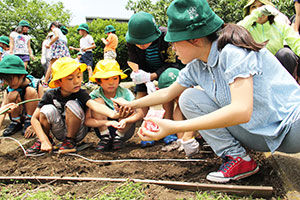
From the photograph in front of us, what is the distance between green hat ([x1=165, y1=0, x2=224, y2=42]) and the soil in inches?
39.3

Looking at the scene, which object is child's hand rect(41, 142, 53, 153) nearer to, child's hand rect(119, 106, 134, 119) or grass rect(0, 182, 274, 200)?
A: grass rect(0, 182, 274, 200)

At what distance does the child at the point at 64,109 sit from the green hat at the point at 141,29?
63 cm

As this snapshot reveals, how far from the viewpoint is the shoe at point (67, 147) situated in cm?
264

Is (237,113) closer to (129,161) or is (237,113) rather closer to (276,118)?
(276,118)

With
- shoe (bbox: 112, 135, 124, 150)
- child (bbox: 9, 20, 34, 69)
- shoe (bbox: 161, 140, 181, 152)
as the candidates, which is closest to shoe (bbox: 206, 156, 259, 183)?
shoe (bbox: 161, 140, 181, 152)

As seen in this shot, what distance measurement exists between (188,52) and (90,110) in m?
1.56

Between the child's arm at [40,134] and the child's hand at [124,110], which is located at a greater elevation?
the child's hand at [124,110]

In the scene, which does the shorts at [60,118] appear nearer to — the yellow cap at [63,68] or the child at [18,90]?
the yellow cap at [63,68]

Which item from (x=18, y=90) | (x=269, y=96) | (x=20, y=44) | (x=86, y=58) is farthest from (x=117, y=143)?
(x=20, y=44)

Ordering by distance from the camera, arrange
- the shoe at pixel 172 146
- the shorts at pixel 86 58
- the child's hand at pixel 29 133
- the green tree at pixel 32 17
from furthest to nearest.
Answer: the green tree at pixel 32 17, the shorts at pixel 86 58, the child's hand at pixel 29 133, the shoe at pixel 172 146

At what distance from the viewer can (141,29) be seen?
2633 millimetres

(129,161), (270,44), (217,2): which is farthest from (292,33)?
(217,2)

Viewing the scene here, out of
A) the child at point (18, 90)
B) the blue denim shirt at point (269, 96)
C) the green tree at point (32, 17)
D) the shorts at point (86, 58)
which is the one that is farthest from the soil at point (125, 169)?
the green tree at point (32, 17)

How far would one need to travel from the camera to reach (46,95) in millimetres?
2754
